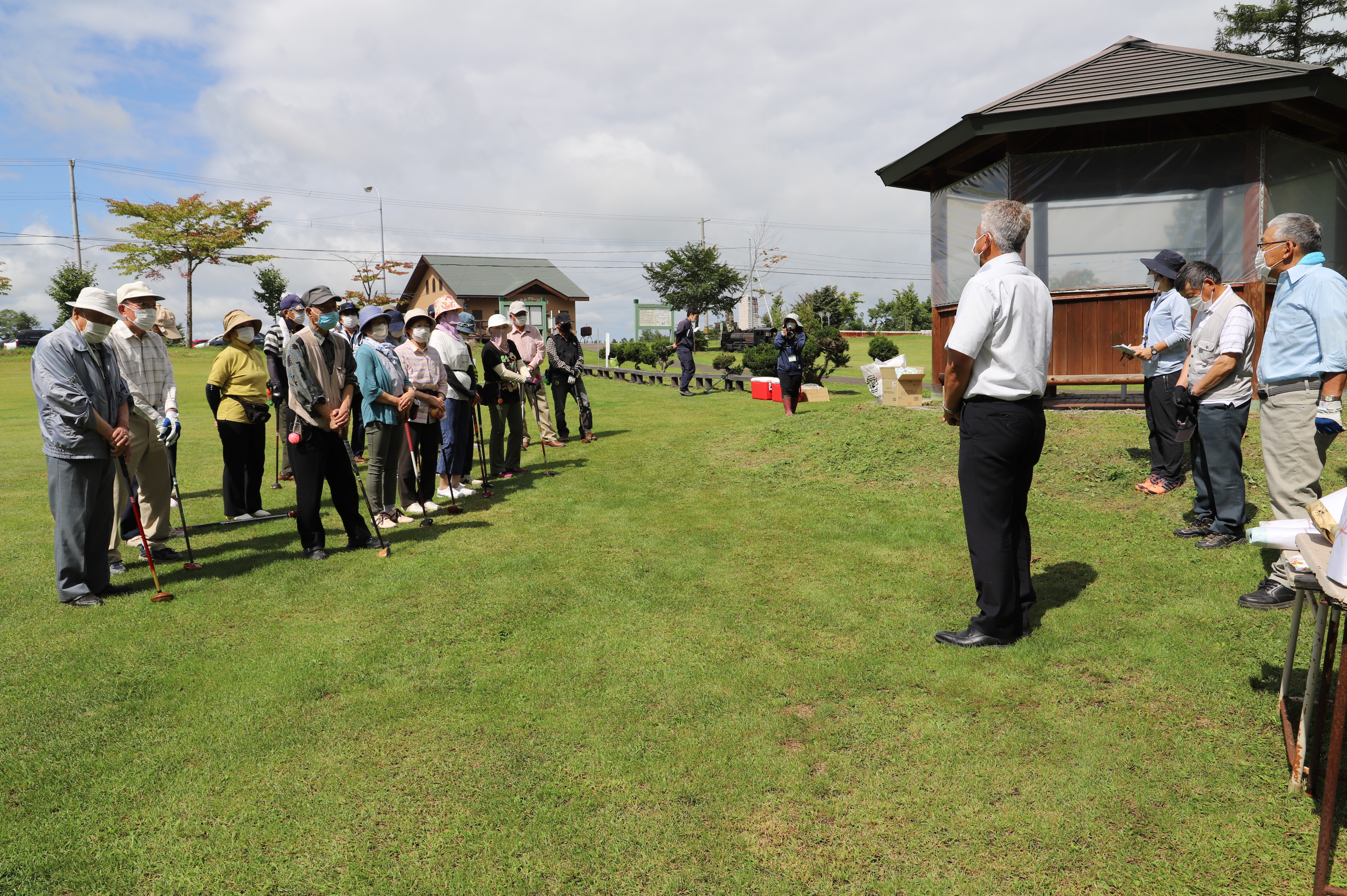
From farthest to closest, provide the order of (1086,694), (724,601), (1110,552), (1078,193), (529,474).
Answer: (1078,193) < (529,474) < (1110,552) < (724,601) < (1086,694)

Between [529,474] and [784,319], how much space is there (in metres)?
5.69

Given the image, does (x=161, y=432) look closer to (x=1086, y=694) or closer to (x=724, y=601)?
(x=724, y=601)

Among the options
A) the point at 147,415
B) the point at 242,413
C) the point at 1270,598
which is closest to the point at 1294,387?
the point at 1270,598

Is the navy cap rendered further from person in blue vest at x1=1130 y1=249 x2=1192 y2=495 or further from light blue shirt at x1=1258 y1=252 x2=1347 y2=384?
light blue shirt at x1=1258 y1=252 x2=1347 y2=384

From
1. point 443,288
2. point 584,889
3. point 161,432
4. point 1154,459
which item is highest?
point 443,288

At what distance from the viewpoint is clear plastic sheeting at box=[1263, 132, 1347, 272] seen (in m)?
10.5

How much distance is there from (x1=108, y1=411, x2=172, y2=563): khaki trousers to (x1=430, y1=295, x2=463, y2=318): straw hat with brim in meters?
2.94

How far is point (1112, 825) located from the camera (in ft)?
9.41

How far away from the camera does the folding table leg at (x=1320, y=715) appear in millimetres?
2812

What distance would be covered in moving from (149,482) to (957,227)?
1130 centimetres

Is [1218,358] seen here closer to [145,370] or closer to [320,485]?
[320,485]

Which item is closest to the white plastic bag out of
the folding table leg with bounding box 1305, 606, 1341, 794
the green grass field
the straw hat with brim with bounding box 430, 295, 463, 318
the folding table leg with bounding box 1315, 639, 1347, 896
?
the straw hat with brim with bounding box 430, 295, 463, 318

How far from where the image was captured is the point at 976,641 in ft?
14.4

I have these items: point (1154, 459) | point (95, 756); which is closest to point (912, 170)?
point (1154, 459)
